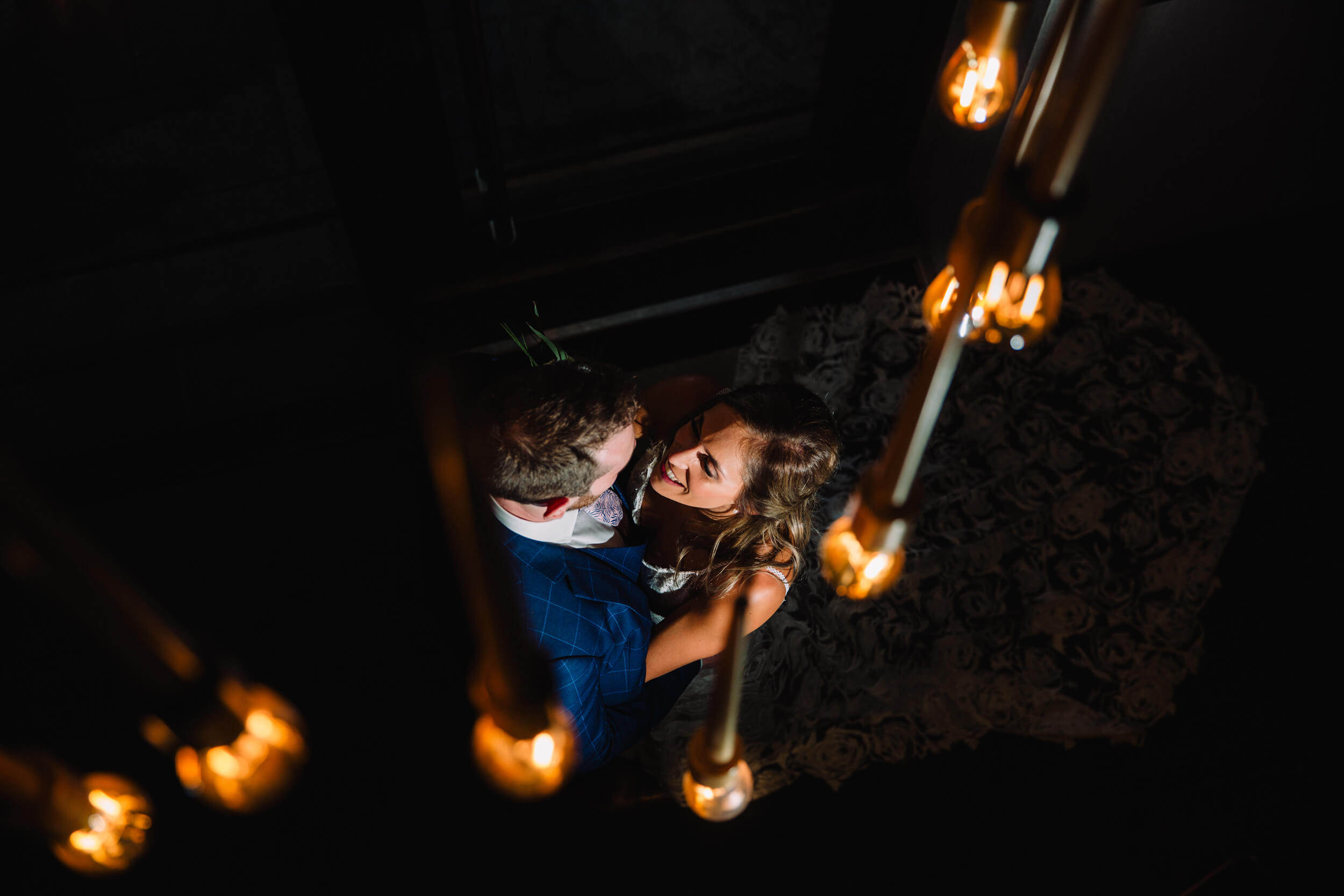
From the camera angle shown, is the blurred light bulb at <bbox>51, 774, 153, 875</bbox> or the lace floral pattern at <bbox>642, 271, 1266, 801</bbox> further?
the lace floral pattern at <bbox>642, 271, 1266, 801</bbox>

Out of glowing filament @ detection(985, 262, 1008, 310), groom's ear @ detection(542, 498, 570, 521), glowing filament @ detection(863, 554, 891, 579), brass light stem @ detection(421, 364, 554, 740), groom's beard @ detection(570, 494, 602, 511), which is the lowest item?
brass light stem @ detection(421, 364, 554, 740)

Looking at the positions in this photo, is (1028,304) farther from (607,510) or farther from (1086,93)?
(607,510)

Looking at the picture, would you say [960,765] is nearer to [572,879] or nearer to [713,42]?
[572,879]

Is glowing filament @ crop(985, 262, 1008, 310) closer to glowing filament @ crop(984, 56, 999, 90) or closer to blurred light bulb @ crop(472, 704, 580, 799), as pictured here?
glowing filament @ crop(984, 56, 999, 90)

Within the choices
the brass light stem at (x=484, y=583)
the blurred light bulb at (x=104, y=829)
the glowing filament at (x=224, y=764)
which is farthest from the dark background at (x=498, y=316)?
the brass light stem at (x=484, y=583)

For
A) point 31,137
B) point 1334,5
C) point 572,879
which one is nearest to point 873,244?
point 1334,5

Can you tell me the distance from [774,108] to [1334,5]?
5.68 feet

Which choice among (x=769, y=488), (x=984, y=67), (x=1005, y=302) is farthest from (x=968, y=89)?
(x=769, y=488)

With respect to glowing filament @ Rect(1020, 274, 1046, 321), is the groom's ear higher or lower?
higher

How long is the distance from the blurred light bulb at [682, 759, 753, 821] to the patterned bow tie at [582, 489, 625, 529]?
92cm

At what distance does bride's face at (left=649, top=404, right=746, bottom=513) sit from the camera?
1.94 meters

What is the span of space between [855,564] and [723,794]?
386 millimetres

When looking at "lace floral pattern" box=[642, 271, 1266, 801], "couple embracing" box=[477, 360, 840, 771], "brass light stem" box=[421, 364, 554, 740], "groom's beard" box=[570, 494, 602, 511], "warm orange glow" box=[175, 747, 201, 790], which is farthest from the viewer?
"lace floral pattern" box=[642, 271, 1266, 801]

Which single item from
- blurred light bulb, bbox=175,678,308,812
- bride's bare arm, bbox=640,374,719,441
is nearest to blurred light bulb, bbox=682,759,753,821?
blurred light bulb, bbox=175,678,308,812
